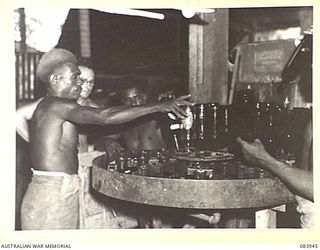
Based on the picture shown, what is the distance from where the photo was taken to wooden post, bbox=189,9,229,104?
1.31 m

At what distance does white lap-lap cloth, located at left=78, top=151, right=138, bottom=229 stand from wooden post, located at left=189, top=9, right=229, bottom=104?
1.25 feet

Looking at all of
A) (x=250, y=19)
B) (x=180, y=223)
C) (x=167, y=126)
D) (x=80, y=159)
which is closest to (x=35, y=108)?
(x=80, y=159)

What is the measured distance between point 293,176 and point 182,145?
17.3 inches

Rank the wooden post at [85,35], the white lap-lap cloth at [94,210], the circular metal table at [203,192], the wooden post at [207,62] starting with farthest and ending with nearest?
the wooden post at [85,35], the wooden post at [207,62], the white lap-lap cloth at [94,210], the circular metal table at [203,192]

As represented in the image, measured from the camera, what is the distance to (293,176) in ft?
2.72

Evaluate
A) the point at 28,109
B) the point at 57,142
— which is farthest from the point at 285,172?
the point at 28,109

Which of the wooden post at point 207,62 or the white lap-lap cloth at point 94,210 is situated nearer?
the white lap-lap cloth at point 94,210

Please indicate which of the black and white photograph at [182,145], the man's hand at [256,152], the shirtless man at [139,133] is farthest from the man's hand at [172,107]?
the shirtless man at [139,133]

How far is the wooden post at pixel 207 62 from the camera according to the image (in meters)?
1.31

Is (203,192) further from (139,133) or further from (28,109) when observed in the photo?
(139,133)

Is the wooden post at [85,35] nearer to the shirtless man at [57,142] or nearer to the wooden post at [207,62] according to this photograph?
the wooden post at [207,62]

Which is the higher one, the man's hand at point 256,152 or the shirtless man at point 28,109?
the shirtless man at point 28,109
